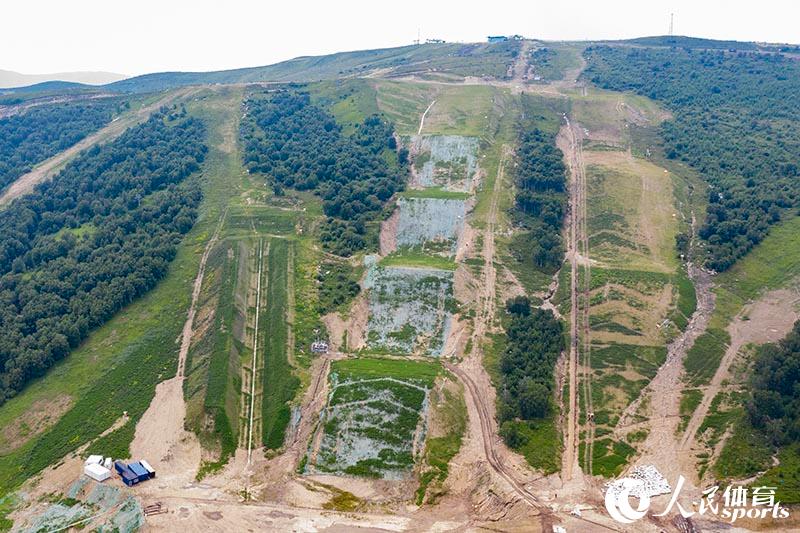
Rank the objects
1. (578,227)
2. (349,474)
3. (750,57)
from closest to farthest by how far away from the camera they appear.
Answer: (349,474) → (578,227) → (750,57)

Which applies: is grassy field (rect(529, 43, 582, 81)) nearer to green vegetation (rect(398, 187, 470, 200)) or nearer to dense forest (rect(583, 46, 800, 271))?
dense forest (rect(583, 46, 800, 271))

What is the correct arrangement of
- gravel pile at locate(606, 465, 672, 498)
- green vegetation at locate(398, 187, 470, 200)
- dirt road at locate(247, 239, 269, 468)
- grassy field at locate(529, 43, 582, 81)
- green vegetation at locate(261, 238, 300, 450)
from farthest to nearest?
grassy field at locate(529, 43, 582, 81) < green vegetation at locate(398, 187, 470, 200) < green vegetation at locate(261, 238, 300, 450) < dirt road at locate(247, 239, 269, 468) < gravel pile at locate(606, 465, 672, 498)

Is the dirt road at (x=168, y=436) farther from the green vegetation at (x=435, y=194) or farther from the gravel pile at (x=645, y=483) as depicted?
the green vegetation at (x=435, y=194)

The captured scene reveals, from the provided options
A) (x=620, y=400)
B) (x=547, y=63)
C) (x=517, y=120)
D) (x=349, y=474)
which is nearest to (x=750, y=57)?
(x=547, y=63)

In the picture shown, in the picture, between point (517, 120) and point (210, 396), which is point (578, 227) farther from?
point (210, 396)

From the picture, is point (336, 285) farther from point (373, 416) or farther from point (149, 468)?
point (149, 468)

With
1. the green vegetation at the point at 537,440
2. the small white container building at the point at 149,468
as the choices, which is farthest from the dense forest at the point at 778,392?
the small white container building at the point at 149,468

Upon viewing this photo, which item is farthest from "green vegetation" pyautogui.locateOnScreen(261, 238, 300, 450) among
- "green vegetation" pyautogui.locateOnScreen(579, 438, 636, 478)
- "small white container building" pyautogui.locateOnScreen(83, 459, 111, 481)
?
"green vegetation" pyautogui.locateOnScreen(579, 438, 636, 478)
